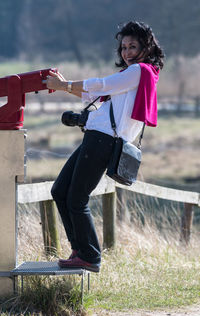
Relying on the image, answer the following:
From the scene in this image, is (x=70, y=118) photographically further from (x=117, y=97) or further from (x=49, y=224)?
(x=49, y=224)

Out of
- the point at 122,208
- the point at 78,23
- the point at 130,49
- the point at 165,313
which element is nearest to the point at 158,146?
the point at 122,208

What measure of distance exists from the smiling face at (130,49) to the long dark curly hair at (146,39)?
26 millimetres

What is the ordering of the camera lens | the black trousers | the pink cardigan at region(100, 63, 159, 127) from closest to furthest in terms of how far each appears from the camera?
1. the pink cardigan at region(100, 63, 159, 127)
2. the black trousers
3. the camera lens

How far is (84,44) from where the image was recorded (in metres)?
70.2

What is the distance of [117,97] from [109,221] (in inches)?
85.2

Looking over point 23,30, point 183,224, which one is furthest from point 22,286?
point 23,30

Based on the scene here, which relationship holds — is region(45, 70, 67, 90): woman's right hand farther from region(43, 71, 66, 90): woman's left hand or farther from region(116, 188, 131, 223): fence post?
region(116, 188, 131, 223): fence post

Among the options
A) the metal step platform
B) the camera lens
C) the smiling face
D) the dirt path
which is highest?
the smiling face

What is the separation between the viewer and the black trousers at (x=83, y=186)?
3.85m

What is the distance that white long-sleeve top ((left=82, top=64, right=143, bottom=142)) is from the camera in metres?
3.79

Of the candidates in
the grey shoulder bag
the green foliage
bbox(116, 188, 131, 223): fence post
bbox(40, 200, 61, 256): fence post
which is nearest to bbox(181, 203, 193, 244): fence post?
bbox(116, 188, 131, 223): fence post

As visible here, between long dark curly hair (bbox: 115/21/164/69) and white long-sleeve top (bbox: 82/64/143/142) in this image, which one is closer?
Result: white long-sleeve top (bbox: 82/64/143/142)

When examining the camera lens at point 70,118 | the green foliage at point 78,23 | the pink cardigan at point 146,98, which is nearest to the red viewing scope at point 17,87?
the camera lens at point 70,118

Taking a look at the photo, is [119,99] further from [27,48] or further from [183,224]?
[27,48]
